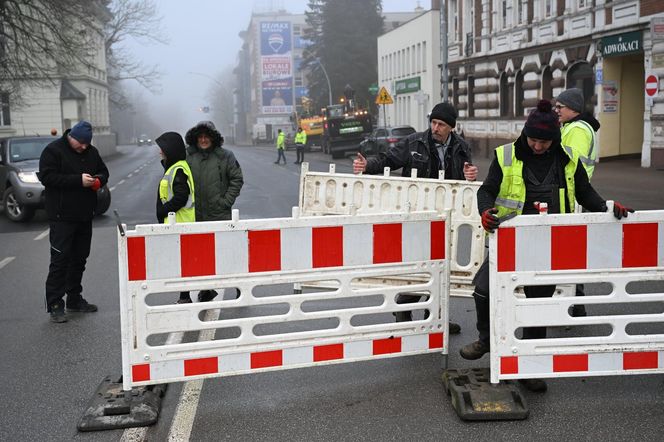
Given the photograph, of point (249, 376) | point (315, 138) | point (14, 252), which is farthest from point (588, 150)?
point (315, 138)

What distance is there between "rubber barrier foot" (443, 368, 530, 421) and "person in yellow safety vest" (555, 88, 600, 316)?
1.95m

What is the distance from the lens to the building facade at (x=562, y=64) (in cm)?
2648

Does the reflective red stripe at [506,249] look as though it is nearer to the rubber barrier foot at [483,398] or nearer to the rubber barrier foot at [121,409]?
the rubber barrier foot at [483,398]

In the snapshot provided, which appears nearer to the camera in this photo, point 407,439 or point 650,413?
point 407,439

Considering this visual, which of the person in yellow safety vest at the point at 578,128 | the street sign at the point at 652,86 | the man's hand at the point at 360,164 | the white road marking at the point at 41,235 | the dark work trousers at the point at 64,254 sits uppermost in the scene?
the street sign at the point at 652,86

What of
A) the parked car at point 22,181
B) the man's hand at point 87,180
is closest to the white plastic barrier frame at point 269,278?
the man's hand at point 87,180

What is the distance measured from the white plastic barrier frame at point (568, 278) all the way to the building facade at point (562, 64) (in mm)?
16875

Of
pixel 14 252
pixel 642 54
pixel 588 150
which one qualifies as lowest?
pixel 14 252

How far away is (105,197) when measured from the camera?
17.4 m

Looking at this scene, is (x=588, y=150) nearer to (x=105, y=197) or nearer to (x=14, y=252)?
(x=14, y=252)

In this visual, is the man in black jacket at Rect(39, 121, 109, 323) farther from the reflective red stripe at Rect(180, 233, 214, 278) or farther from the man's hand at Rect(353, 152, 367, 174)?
the reflective red stripe at Rect(180, 233, 214, 278)

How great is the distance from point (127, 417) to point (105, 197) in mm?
12945

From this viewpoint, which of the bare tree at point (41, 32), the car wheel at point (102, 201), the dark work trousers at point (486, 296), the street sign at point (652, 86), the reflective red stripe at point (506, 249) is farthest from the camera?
the bare tree at point (41, 32)

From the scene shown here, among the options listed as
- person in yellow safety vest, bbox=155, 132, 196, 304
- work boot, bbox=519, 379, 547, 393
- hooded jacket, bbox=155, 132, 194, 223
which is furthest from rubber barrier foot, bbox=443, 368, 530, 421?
hooded jacket, bbox=155, 132, 194, 223
